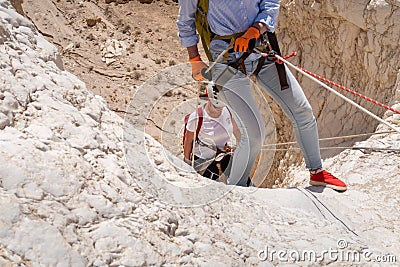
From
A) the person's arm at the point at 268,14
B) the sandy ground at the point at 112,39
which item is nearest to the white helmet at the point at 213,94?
the person's arm at the point at 268,14

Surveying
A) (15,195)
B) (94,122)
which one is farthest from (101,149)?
(15,195)

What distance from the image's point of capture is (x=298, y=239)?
2.17 meters

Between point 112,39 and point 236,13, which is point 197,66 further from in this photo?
point 112,39

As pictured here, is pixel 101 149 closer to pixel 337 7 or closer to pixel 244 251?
pixel 244 251

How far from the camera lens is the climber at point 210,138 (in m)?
3.55

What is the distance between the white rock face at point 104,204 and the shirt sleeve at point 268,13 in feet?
2.98

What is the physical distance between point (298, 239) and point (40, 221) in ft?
3.69

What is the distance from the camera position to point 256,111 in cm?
291

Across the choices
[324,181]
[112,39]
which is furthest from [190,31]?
[112,39]

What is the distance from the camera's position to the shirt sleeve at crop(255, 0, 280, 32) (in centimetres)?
271

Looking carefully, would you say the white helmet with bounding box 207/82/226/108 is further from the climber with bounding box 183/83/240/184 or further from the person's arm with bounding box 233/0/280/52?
the person's arm with bounding box 233/0/280/52

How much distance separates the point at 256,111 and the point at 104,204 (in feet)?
4.52

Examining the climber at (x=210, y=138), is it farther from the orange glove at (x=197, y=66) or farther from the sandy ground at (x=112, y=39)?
the sandy ground at (x=112, y=39)

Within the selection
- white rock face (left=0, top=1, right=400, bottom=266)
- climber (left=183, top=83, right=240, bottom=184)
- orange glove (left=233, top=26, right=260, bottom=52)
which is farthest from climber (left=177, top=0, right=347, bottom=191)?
climber (left=183, top=83, right=240, bottom=184)
